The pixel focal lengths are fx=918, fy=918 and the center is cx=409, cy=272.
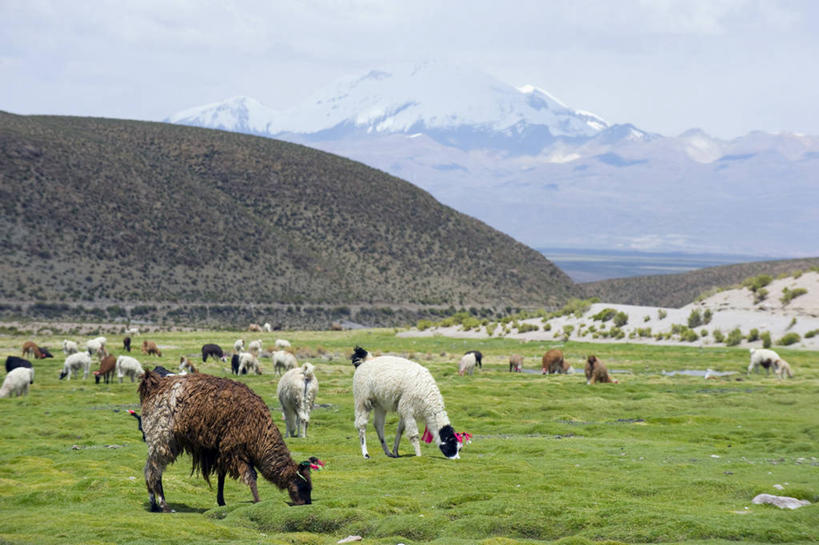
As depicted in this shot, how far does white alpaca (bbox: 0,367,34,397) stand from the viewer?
36.2 metres

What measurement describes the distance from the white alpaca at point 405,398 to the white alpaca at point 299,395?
3647 mm

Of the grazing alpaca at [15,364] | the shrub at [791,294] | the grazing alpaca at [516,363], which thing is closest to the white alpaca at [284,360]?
the grazing alpaca at [15,364]

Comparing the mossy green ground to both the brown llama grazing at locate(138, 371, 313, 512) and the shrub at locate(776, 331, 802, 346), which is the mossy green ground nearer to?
the brown llama grazing at locate(138, 371, 313, 512)

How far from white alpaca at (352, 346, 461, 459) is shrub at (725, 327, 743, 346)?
5290cm

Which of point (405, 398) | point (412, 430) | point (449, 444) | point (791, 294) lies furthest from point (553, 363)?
point (791, 294)

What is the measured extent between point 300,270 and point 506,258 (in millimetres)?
42029

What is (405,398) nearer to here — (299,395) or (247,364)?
(299,395)

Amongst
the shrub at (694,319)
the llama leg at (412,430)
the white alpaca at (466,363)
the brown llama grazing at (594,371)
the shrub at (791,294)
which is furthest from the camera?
the shrub at (694,319)

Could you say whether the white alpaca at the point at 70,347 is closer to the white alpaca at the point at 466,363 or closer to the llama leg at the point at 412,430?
the white alpaca at the point at 466,363

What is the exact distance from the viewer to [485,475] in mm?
18531

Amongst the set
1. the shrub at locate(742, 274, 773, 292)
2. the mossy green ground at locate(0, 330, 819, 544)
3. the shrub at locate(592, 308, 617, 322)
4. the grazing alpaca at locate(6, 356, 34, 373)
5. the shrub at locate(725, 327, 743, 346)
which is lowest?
A: the mossy green ground at locate(0, 330, 819, 544)

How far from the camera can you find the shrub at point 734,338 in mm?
68500

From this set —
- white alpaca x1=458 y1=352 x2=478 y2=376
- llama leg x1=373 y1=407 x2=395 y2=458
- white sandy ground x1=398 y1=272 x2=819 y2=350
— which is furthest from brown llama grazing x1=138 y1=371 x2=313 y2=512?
white sandy ground x1=398 y1=272 x2=819 y2=350

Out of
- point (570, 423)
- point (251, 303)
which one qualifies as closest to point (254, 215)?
point (251, 303)
